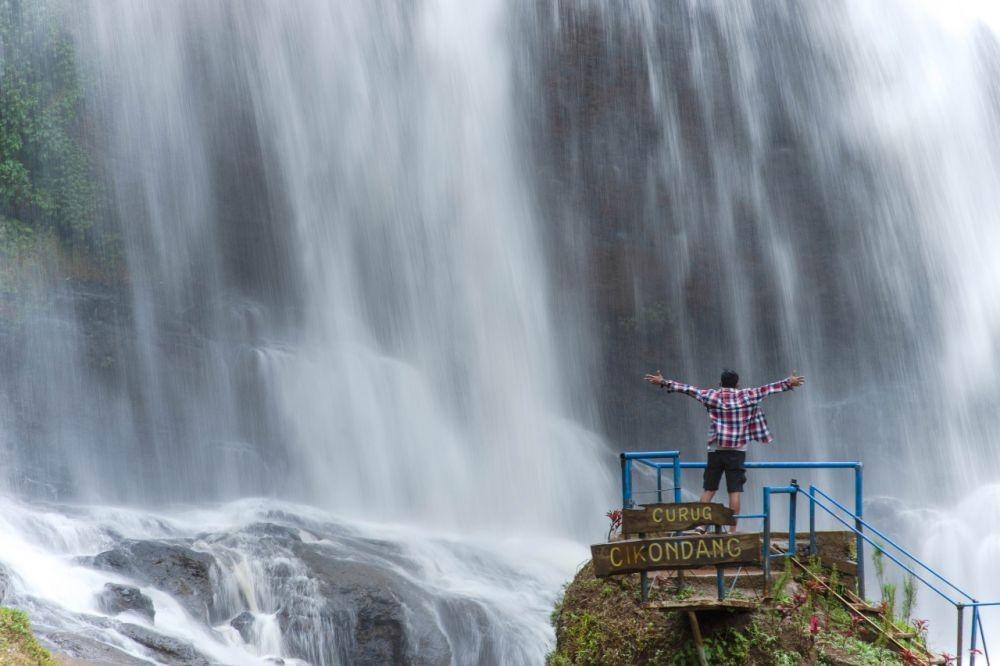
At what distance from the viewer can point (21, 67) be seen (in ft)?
65.7

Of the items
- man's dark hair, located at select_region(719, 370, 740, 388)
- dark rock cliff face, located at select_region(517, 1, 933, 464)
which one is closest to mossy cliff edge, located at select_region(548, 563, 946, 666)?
man's dark hair, located at select_region(719, 370, 740, 388)

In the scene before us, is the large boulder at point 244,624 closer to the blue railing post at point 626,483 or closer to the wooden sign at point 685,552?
the blue railing post at point 626,483

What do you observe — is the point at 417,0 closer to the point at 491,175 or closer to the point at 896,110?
the point at 491,175

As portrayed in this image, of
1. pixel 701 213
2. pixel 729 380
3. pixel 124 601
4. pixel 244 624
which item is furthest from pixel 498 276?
pixel 729 380

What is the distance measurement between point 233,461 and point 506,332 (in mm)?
6592

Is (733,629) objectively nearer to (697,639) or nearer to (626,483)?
(697,639)

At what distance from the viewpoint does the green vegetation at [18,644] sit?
300 inches

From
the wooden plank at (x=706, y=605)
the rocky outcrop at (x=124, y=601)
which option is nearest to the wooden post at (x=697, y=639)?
the wooden plank at (x=706, y=605)

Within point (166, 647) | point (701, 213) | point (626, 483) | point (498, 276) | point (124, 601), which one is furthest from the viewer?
point (701, 213)

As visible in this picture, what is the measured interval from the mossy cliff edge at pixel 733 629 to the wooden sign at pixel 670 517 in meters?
0.55

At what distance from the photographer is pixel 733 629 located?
21.2ft

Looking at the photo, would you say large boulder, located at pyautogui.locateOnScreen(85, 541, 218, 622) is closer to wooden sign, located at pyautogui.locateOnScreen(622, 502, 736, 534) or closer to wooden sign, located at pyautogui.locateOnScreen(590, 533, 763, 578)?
wooden sign, located at pyautogui.locateOnScreen(622, 502, 736, 534)

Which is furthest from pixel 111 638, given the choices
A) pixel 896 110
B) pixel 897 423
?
pixel 896 110

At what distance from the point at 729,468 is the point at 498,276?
49.0 ft
